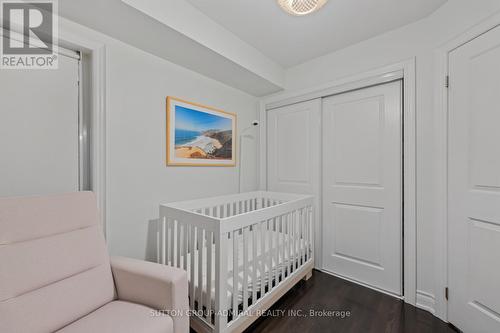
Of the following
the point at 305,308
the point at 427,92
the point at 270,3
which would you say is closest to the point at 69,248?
the point at 305,308

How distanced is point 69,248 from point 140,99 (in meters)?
1.19

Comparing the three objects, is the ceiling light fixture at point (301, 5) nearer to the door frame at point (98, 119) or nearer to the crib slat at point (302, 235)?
the door frame at point (98, 119)

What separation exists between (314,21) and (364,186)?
1.62 metres

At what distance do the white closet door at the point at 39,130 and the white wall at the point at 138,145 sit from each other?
9.7 inches

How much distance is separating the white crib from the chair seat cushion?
0.32 metres

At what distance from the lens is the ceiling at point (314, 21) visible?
1.67 meters

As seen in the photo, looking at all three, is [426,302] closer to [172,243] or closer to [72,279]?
[172,243]

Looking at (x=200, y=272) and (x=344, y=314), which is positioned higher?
(x=200, y=272)

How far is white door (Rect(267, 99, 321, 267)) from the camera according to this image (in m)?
2.53

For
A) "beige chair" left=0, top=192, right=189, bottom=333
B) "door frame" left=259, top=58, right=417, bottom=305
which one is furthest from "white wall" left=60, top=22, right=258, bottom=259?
"door frame" left=259, top=58, right=417, bottom=305

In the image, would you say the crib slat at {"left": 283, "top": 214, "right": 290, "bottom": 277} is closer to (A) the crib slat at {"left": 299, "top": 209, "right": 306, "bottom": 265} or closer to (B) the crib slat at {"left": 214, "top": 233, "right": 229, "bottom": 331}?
(A) the crib slat at {"left": 299, "top": 209, "right": 306, "bottom": 265}

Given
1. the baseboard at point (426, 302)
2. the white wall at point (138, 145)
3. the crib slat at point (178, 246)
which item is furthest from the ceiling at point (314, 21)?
the baseboard at point (426, 302)

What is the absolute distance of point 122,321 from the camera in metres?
1.05

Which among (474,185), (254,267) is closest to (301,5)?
(474,185)
